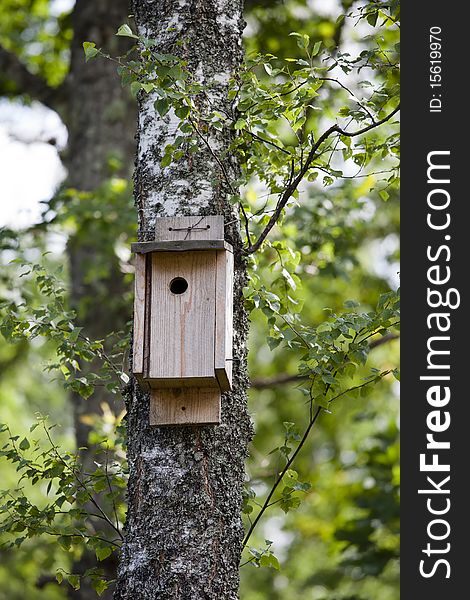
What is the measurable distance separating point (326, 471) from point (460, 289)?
7350 millimetres

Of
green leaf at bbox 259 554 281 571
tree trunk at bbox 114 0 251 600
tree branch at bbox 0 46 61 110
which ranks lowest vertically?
green leaf at bbox 259 554 281 571

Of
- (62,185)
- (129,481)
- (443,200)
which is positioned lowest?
(129,481)

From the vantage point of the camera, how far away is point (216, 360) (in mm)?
2689

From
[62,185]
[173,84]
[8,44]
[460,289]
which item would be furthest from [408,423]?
[8,44]

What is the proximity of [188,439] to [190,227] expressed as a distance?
566 mm

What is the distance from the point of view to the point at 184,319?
2.77m

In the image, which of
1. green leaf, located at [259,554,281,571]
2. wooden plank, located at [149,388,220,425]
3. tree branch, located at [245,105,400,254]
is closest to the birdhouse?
wooden plank, located at [149,388,220,425]

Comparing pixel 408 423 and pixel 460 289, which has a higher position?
pixel 460 289

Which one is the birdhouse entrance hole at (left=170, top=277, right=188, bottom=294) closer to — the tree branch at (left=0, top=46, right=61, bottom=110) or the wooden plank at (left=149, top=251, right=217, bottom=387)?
the wooden plank at (left=149, top=251, right=217, bottom=387)

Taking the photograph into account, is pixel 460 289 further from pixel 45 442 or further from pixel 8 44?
pixel 45 442

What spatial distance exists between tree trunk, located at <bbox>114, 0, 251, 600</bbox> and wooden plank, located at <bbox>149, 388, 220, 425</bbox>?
0.04 metres

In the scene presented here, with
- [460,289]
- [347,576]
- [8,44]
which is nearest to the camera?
[460,289]

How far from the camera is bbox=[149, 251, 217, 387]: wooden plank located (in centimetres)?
270

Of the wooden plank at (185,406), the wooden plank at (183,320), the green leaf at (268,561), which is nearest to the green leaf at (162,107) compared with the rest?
the wooden plank at (183,320)
